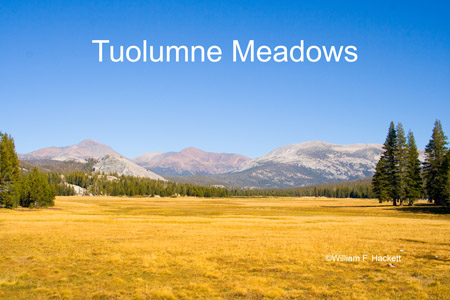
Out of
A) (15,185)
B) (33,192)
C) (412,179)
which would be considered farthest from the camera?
(412,179)

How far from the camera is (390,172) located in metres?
86.5

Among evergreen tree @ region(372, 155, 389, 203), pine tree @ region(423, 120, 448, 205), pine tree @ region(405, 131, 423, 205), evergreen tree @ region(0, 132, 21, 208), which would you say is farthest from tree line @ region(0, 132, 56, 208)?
pine tree @ region(423, 120, 448, 205)

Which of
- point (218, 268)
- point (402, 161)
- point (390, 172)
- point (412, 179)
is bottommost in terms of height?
point (218, 268)

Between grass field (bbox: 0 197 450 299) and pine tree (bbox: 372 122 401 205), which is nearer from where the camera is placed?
grass field (bbox: 0 197 450 299)

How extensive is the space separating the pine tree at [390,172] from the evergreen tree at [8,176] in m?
82.9

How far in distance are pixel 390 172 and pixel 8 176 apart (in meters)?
86.9

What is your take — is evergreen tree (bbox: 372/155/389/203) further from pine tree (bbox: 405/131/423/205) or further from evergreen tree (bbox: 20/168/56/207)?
evergreen tree (bbox: 20/168/56/207)

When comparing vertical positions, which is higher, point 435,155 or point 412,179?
point 435,155

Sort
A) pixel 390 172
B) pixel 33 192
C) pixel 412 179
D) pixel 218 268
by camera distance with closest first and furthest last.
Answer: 1. pixel 218 268
2. pixel 33 192
3. pixel 412 179
4. pixel 390 172

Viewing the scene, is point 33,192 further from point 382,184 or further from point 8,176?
point 382,184

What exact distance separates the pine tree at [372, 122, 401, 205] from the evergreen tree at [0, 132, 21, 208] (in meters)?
82.9

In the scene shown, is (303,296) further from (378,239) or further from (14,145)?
(14,145)

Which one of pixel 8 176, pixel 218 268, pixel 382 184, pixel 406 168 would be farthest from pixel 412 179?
pixel 8 176

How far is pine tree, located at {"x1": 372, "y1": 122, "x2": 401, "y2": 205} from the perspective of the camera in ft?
272
